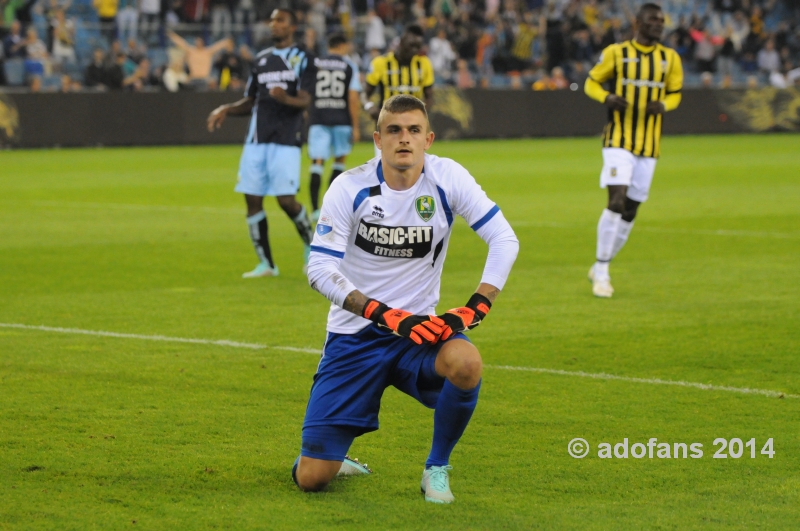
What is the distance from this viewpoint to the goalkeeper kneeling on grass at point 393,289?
15.4ft

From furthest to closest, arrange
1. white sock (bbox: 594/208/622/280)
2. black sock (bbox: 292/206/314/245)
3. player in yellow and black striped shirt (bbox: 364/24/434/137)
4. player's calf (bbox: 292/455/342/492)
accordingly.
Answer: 1. player in yellow and black striped shirt (bbox: 364/24/434/137)
2. black sock (bbox: 292/206/314/245)
3. white sock (bbox: 594/208/622/280)
4. player's calf (bbox: 292/455/342/492)

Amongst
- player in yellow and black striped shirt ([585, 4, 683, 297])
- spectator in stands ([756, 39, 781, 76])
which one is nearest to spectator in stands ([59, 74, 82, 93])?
player in yellow and black striped shirt ([585, 4, 683, 297])

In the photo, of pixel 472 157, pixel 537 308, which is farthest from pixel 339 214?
pixel 472 157

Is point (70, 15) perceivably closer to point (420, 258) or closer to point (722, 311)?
point (722, 311)

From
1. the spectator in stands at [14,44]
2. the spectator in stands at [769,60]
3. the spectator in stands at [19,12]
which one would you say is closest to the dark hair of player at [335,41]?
the spectator in stands at [14,44]

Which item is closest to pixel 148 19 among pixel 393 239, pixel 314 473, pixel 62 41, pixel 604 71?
pixel 62 41

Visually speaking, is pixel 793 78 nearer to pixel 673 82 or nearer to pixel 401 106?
pixel 673 82

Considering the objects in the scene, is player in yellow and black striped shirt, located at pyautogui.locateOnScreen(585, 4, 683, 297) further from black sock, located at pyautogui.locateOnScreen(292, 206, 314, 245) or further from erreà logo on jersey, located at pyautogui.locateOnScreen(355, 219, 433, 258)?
erreà logo on jersey, located at pyautogui.locateOnScreen(355, 219, 433, 258)

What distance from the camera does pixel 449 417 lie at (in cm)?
468

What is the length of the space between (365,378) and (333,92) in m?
10.8

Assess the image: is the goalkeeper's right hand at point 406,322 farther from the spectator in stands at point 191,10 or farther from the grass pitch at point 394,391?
the spectator in stands at point 191,10

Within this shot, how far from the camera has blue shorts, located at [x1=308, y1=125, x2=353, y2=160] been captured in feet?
50.4

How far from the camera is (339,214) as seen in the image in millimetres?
4859

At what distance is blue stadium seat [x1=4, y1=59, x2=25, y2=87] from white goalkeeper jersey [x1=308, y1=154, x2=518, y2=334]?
23129 millimetres
